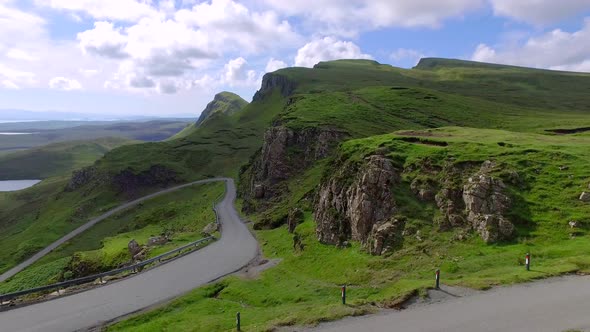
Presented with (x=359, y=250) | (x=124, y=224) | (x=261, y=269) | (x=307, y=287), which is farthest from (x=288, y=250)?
(x=124, y=224)

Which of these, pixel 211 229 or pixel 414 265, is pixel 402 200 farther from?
pixel 211 229

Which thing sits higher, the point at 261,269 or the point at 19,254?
the point at 261,269

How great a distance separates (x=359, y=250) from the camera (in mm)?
40375

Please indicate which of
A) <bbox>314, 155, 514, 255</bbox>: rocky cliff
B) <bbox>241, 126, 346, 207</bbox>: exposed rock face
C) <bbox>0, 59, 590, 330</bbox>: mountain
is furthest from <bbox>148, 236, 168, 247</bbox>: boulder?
<bbox>314, 155, 514, 255</bbox>: rocky cliff

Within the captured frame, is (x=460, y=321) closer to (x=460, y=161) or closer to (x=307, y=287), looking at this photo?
(x=307, y=287)

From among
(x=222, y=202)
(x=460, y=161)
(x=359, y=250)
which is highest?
(x=460, y=161)

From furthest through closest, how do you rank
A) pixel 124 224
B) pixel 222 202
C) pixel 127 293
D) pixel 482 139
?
pixel 124 224 → pixel 222 202 → pixel 482 139 → pixel 127 293

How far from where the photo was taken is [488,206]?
36.1 meters

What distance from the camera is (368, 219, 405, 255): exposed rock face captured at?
123 feet

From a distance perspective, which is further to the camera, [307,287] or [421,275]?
[307,287]

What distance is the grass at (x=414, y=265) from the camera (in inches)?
1035

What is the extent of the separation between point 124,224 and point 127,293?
84.1 metres

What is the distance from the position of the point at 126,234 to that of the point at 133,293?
57406mm

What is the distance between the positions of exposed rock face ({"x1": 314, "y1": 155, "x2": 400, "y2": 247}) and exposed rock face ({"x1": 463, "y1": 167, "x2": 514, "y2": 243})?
7.59 m
